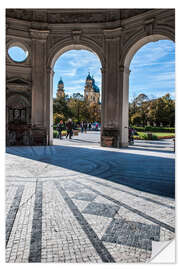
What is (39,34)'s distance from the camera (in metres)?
14.4

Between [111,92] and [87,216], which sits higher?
[111,92]

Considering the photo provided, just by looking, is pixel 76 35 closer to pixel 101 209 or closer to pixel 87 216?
pixel 101 209

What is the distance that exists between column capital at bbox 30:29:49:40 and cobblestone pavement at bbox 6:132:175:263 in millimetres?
11213

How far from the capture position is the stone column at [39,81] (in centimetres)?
1452

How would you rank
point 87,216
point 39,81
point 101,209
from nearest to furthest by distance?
point 87,216 < point 101,209 < point 39,81

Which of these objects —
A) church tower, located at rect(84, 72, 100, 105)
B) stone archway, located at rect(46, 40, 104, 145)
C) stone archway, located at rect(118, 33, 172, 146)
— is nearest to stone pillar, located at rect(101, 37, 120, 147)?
stone archway, located at rect(118, 33, 172, 146)

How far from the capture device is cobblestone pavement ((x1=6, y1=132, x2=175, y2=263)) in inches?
97.4

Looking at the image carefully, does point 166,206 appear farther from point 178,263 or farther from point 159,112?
point 159,112

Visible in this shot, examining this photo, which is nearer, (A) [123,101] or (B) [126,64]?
(A) [123,101]

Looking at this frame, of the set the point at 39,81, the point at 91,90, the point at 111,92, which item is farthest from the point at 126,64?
the point at 91,90

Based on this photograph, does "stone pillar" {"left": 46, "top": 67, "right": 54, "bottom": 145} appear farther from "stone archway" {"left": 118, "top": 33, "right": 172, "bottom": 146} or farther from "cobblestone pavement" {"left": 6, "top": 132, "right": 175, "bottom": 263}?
"cobblestone pavement" {"left": 6, "top": 132, "right": 175, "bottom": 263}

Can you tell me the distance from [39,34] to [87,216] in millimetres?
14108

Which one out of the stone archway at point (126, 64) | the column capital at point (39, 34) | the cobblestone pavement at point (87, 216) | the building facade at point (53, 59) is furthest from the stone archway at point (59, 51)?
the cobblestone pavement at point (87, 216)

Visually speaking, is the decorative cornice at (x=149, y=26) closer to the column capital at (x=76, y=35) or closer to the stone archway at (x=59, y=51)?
the stone archway at (x=59, y=51)
